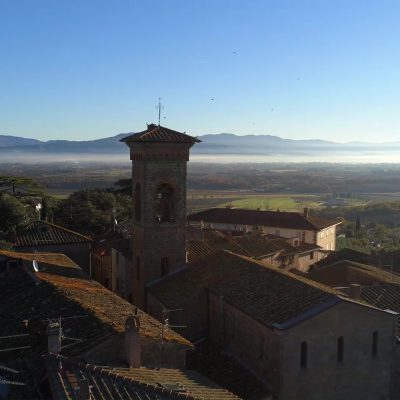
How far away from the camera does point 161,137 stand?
20500 millimetres

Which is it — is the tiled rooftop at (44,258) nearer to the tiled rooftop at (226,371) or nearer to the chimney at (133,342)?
the tiled rooftop at (226,371)

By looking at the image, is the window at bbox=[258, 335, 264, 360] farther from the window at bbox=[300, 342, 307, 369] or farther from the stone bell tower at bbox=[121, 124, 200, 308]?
the stone bell tower at bbox=[121, 124, 200, 308]

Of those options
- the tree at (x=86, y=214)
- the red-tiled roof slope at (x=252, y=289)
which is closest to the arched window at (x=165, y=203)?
the red-tiled roof slope at (x=252, y=289)

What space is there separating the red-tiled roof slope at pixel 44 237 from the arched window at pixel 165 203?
962 centimetres

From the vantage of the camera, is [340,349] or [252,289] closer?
[340,349]

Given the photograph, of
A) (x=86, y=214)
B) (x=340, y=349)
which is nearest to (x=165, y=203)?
(x=340, y=349)

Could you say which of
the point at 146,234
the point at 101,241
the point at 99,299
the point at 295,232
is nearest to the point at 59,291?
the point at 99,299

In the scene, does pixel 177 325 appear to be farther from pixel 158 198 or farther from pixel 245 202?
pixel 245 202

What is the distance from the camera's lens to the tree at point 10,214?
36812 millimetres

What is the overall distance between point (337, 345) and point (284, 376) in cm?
172

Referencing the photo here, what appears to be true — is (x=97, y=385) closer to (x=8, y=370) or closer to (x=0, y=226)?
(x=8, y=370)

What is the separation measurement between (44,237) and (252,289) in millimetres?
16442

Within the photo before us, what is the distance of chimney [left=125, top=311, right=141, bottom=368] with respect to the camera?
1219 cm

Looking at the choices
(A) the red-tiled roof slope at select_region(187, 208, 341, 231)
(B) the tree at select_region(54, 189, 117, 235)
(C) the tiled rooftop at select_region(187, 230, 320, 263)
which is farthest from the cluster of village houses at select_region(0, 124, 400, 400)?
(A) the red-tiled roof slope at select_region(187, 208, 341, 231)
